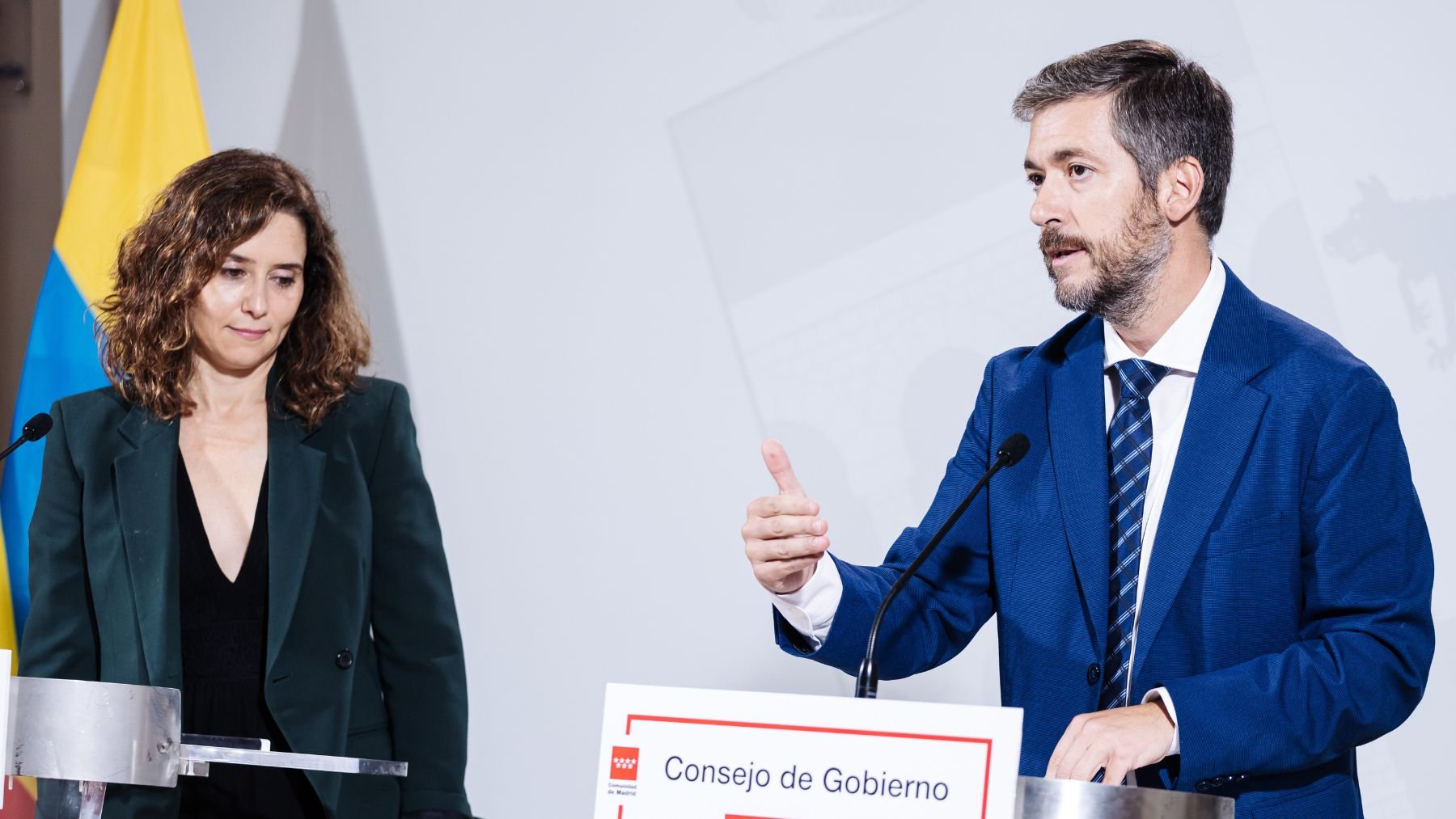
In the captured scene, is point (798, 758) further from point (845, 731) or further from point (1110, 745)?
point (1110, 745)

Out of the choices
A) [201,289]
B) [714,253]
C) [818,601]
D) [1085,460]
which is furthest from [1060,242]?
[714,253]

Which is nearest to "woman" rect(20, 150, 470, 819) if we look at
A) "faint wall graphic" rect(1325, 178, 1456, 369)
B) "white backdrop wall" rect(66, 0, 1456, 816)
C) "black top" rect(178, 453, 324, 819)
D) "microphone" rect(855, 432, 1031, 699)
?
"black top" rect(178, 453, 324, 819)

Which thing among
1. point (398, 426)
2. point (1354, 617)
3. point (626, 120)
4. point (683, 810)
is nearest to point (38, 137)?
point (626, 120)

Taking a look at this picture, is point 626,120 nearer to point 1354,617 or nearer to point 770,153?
point 770,153

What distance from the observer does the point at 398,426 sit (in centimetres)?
255

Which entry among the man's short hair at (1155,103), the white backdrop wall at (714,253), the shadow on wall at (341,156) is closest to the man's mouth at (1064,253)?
the man's short hair at (1155,103)

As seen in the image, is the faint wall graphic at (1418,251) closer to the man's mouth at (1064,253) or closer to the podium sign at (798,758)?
the man's mouth at (1064,253)

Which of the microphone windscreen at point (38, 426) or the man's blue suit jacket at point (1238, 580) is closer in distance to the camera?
the man's blue suit jacket at point (1238, 580)

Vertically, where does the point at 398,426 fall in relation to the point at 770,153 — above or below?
below

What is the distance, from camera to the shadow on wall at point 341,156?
387 cm

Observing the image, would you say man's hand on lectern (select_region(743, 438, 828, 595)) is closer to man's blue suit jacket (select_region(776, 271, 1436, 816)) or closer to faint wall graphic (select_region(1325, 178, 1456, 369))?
man's blue suit jacket (select_region(776, 271, 1436, 816))

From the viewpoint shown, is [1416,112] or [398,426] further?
[1416,112]

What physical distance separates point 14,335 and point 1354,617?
11.6 feet

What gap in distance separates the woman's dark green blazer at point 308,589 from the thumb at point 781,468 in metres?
0.97
